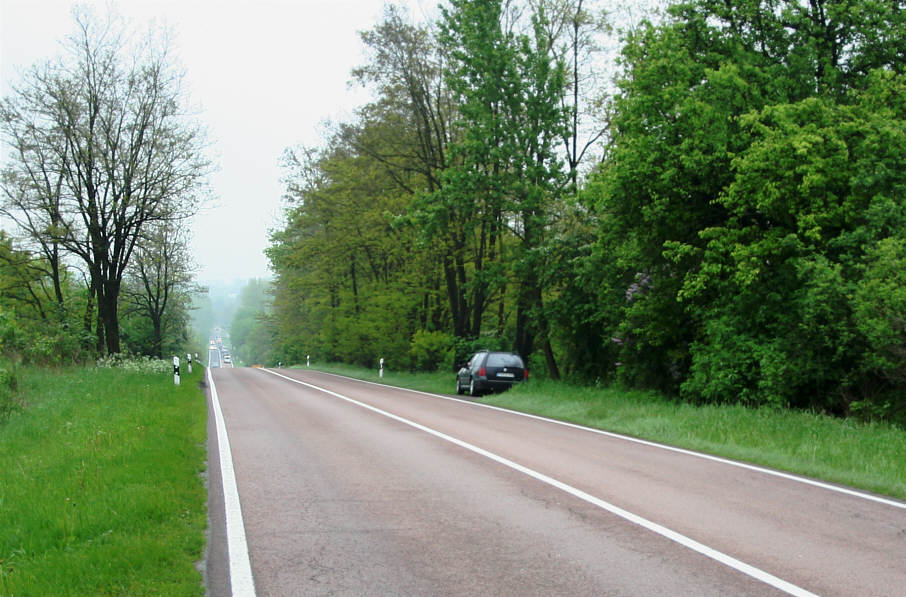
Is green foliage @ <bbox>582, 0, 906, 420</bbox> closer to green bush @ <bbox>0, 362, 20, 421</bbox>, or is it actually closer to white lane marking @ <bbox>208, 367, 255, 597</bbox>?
white lane marking @ <bbox>208, 367, 255, 597</bbox>

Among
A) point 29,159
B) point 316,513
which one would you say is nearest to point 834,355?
point 316,513

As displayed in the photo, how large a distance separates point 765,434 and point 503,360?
12.2 m

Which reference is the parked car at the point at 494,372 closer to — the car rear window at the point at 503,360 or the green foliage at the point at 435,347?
the car rear window at the point at 503,360

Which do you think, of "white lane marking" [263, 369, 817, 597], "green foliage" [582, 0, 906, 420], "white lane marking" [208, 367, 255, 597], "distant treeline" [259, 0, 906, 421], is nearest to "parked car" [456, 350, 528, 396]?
"distant treeline" [259, 0, 906, 421]

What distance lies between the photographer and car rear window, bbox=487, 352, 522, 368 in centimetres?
2331

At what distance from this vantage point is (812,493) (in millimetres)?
7719

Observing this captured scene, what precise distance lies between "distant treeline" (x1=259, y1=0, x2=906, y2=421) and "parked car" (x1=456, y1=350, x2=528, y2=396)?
2004mm

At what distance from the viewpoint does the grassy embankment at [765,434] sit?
905 centimetres

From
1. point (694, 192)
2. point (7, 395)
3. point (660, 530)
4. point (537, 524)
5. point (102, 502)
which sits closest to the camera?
point (660, 530)

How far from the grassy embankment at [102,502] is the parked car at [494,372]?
11.2 meters

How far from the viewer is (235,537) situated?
573 centimetres

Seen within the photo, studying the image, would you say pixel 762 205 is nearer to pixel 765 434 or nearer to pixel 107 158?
pixel 765 434

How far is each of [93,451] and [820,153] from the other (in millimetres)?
14038

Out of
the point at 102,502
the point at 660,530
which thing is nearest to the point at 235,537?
the point at 102,502
